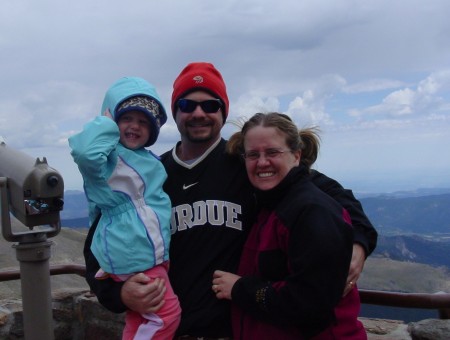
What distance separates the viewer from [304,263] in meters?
1.87

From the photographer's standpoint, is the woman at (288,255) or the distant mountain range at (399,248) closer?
the woman at (288,255)

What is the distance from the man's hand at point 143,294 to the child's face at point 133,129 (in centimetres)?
62

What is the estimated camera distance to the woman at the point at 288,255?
73.9 inches

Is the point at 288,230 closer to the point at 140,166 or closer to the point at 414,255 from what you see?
the point at 140,166

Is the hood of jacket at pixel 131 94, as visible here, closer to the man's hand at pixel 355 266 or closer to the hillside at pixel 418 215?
the man's hand at pixel 355 266

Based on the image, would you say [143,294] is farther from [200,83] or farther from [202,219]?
[200,83]

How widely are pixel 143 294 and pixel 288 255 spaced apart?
696mm

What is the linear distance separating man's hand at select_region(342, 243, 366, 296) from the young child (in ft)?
2.55

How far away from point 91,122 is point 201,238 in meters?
0.73

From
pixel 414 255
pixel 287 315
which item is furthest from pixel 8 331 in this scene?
pixel 414 255

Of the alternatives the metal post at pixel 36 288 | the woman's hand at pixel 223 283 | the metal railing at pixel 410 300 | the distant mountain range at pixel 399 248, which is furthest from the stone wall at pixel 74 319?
the metal railing at pixel 410 300

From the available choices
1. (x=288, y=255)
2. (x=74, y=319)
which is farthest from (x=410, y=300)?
(x=74, y=319)

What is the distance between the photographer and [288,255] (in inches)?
77.3

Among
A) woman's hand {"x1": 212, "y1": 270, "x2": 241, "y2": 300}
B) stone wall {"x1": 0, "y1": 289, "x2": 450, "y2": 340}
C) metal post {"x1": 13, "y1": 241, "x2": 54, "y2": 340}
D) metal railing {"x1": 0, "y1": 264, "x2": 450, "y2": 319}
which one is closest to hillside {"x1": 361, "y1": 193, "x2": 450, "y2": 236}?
stone wall {"x1": 0, "y1": 289, "x2": 450, "y2": 340}
